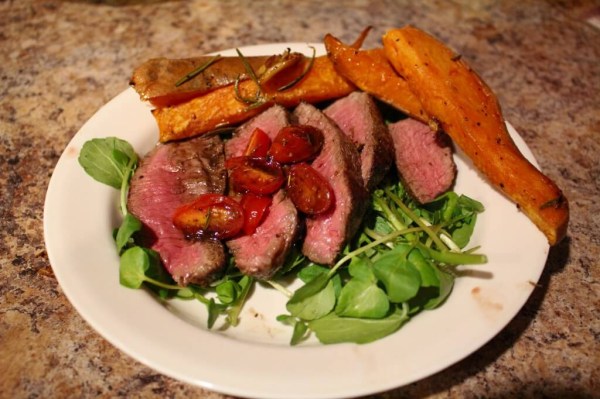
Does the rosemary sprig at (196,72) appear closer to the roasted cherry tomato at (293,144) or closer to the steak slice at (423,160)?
the roasted cherry tomato at (293,144)

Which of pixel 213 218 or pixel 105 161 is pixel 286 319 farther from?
pixel 105 161

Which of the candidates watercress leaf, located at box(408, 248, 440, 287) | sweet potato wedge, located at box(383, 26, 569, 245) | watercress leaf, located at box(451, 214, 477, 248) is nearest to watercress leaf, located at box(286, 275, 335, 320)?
watercress leaf, located at box(408, 248, 440, 287)

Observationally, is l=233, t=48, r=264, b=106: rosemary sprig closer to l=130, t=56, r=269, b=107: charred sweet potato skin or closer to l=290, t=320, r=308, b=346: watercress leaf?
l=130, t=56, r=269, b=107: charred sweet potato skin

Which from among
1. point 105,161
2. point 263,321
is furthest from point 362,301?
point 105,161

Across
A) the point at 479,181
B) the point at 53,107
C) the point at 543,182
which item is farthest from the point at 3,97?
the point at 543,182

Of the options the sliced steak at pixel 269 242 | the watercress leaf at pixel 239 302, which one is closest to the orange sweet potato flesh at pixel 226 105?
the sliced steak at pixel 269 242
